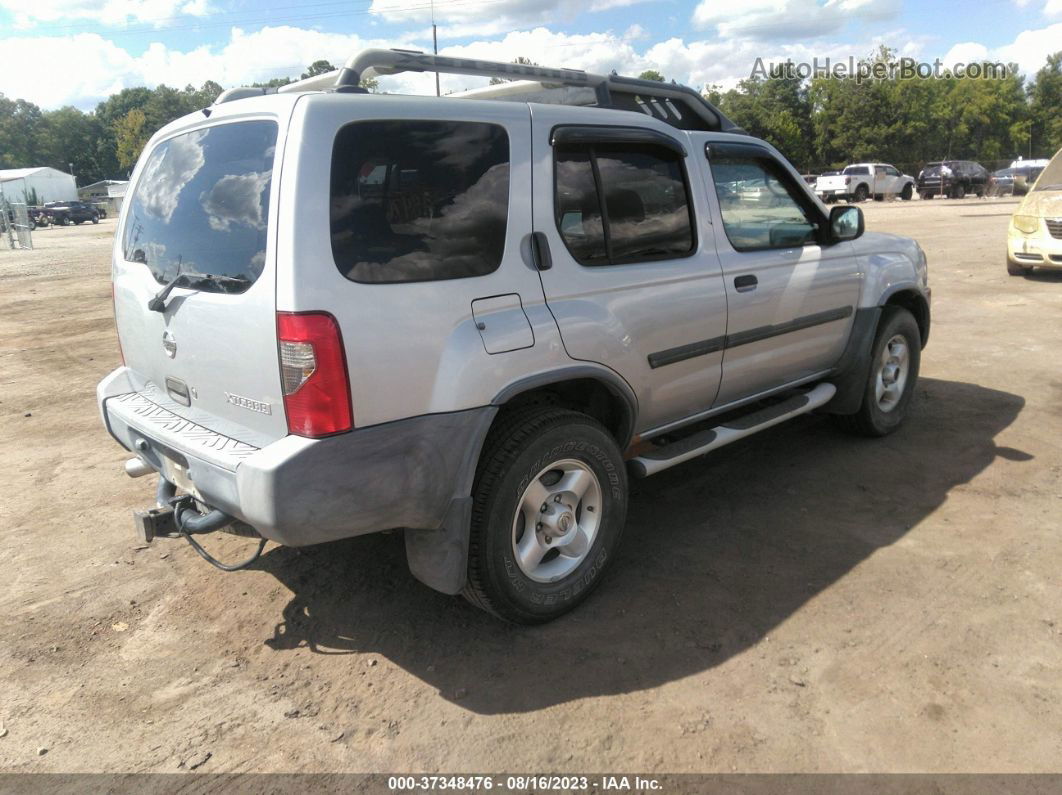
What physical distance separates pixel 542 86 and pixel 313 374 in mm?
2172

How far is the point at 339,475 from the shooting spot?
2576mm

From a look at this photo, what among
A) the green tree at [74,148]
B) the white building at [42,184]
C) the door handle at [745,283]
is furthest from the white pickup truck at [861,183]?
the green tree at [74,148]

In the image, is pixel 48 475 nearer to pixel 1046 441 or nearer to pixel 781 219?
pixel 781 219

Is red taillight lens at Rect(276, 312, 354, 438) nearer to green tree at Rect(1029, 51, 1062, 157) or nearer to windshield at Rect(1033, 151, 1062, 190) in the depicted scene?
windshield at Rect(1033, 151, 1062, 190)

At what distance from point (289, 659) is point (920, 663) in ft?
8.08

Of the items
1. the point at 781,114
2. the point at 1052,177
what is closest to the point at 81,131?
the point at 781,114

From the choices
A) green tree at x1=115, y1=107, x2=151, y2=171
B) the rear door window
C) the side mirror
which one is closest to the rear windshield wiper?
the rear door window

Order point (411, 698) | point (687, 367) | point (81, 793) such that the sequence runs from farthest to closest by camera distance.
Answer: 1. point (687, 367)
2. point (411, 698)
3. point (81, 793)

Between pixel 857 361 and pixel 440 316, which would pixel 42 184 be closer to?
pixel 857 361

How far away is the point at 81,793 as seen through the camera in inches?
96.5

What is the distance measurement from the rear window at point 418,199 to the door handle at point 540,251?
0.15 meters

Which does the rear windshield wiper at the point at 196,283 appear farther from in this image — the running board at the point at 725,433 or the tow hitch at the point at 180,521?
the running board at the point at 725,433

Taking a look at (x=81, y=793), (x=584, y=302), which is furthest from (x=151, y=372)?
(x=584, y=302)

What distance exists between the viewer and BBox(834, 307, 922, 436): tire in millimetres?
5000
